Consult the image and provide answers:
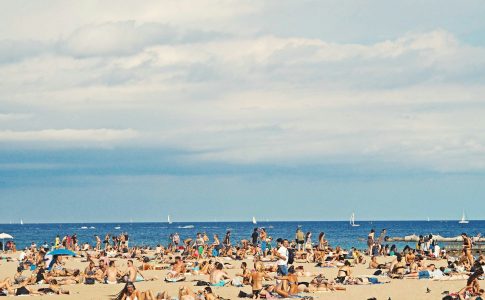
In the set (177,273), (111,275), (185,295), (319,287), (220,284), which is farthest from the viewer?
(177,273)

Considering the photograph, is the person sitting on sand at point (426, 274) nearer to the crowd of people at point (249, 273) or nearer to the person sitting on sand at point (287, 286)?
the crowd of people at point (249, 273)

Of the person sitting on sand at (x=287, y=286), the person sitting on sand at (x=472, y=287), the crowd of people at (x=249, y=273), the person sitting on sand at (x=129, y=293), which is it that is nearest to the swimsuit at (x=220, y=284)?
the crowd of people at (x=249, y=273)

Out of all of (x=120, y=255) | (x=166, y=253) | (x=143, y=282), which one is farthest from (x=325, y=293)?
(x=120, y=255)

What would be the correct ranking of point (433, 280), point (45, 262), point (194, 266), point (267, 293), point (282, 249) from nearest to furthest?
point (267, 293) < point (282, 249) < point (433, 280) < point (45, 262) < point (194, 266)

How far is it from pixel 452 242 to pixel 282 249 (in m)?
56.4

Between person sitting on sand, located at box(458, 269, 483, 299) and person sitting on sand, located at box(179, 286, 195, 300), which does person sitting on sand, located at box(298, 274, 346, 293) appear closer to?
person sitting on sand, located at box(179, 286, 195, 300)

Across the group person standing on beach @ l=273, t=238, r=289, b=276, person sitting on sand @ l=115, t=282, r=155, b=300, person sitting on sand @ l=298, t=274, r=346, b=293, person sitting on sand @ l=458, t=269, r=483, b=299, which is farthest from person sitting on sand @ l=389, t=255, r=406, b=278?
person sitting on sand @ l=115, t=282, r=155, b=300

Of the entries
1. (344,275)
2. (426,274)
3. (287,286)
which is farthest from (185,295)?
(426,274)

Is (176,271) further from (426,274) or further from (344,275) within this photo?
(426,274)

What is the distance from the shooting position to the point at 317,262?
3819cm

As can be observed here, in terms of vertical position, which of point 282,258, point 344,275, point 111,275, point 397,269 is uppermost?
point 282,258

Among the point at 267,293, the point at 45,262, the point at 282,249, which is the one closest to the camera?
the point at 267,293

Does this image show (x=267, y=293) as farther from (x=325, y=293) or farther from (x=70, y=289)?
(x=70, y=289)

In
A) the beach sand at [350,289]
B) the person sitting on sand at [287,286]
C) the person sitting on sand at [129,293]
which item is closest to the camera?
the person sitting on sand at [129,293]
